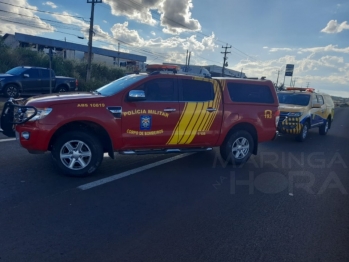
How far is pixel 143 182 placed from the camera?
18.2 feet

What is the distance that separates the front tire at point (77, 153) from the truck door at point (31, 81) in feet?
40.6

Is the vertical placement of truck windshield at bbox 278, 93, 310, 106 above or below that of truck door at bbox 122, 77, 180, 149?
above

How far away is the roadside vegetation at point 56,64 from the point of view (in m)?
24.8

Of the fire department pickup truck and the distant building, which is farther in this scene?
the distant building

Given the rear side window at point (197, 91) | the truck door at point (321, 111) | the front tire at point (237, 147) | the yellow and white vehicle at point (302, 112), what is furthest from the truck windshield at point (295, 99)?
the rear side window at point (197, 91)

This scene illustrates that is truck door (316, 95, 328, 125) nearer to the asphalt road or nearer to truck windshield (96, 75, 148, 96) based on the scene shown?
the asphalt road

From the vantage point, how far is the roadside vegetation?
24837mm

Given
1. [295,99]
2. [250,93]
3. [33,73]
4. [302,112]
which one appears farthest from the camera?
[33,73]

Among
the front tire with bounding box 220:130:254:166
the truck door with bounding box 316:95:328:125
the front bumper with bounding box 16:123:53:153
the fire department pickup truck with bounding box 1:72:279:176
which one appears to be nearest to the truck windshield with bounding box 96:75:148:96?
the fire department pickup truck with bounding box 1:72:279:176

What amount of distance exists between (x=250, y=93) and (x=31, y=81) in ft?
42.4

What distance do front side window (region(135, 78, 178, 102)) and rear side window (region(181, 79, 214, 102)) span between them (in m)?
0.24

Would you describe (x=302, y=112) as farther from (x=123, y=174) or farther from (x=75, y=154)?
(x=75, y=154)

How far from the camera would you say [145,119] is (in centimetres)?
582

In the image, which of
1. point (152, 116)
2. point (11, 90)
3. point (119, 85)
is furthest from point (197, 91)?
point (11, 90)
